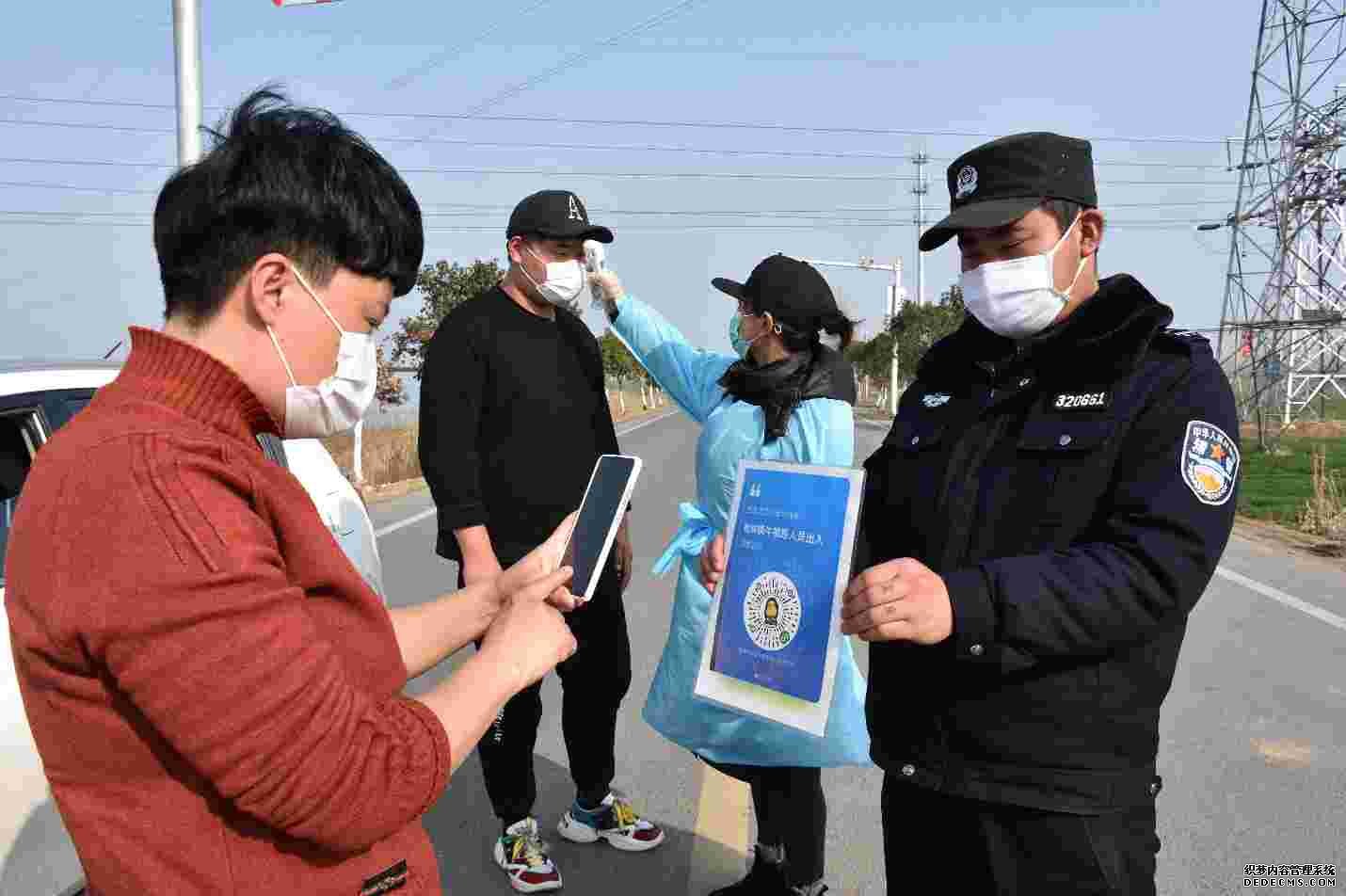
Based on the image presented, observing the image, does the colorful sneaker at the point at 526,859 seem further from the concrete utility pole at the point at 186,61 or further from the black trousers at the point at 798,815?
the concrete utility pole at the point at 186,61

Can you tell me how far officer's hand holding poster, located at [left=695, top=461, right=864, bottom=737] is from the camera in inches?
76.3

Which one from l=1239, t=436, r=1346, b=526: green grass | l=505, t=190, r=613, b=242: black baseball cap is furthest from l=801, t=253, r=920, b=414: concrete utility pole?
l=505, t=190, r=613, b=242: black baseball cap

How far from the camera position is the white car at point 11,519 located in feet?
7.89

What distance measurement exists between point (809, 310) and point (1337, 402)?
48.3m

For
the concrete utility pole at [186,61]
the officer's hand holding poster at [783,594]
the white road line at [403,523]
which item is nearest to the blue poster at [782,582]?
the officer's hand holding poster at [783,594]

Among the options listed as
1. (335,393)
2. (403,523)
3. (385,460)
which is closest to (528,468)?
(335,393)

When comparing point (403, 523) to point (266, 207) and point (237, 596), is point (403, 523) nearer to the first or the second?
point (266, 207)

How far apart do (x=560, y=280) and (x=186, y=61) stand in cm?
853

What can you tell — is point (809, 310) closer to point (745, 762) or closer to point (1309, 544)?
point (745, 762)

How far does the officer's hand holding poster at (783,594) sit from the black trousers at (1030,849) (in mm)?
298

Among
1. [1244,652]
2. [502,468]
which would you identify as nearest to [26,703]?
[502,468]

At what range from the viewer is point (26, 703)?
1.26 meters

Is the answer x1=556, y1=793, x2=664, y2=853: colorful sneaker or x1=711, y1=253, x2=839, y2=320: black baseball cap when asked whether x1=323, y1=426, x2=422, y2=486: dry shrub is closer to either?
x1=556, y1=793, x2=664, y2=853: colorful sneaker

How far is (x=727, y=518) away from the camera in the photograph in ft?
9.64
